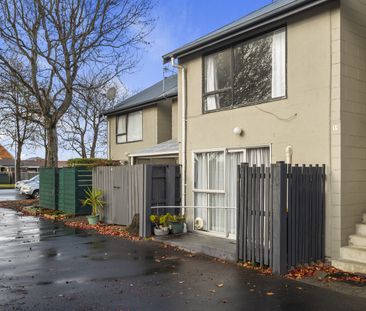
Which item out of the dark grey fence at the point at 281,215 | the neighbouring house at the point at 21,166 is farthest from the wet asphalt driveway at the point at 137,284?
the neighbouring house at the point at 21,166

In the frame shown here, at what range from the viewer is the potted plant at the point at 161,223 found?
10.8 m

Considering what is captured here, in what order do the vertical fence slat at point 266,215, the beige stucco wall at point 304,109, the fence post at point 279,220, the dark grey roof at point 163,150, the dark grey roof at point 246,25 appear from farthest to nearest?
1. the dark grey roof at point 163,150
2. the dark grey roof at point 246,25
3. the beige stucco wall at point 304,109
4. the vertical fence slat at point 266,215
5. the fence post at point 279,220

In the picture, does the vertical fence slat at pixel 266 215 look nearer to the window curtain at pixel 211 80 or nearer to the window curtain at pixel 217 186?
the window curtain at pixel 217 186

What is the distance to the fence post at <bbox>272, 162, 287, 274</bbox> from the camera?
7.10 m

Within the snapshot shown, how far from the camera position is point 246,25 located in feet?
30.2

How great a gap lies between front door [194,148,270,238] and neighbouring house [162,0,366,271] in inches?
1.0

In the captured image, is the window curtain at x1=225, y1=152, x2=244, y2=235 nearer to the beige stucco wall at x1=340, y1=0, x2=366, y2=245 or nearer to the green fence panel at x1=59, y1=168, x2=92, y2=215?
the beige stucco wall at x1=340, y1=0, x2=366, y2=245

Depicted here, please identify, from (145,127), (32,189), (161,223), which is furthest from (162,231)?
(32,189)

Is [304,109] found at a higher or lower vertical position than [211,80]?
lower

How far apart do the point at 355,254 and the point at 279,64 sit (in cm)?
424

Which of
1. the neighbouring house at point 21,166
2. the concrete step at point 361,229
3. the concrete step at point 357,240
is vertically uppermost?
the concrete step at point 361,229

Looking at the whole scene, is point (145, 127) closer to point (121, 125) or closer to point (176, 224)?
point (121, 125)

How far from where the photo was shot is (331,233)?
775 centimetres

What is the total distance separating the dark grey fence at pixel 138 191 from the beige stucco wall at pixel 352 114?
5.05 m
